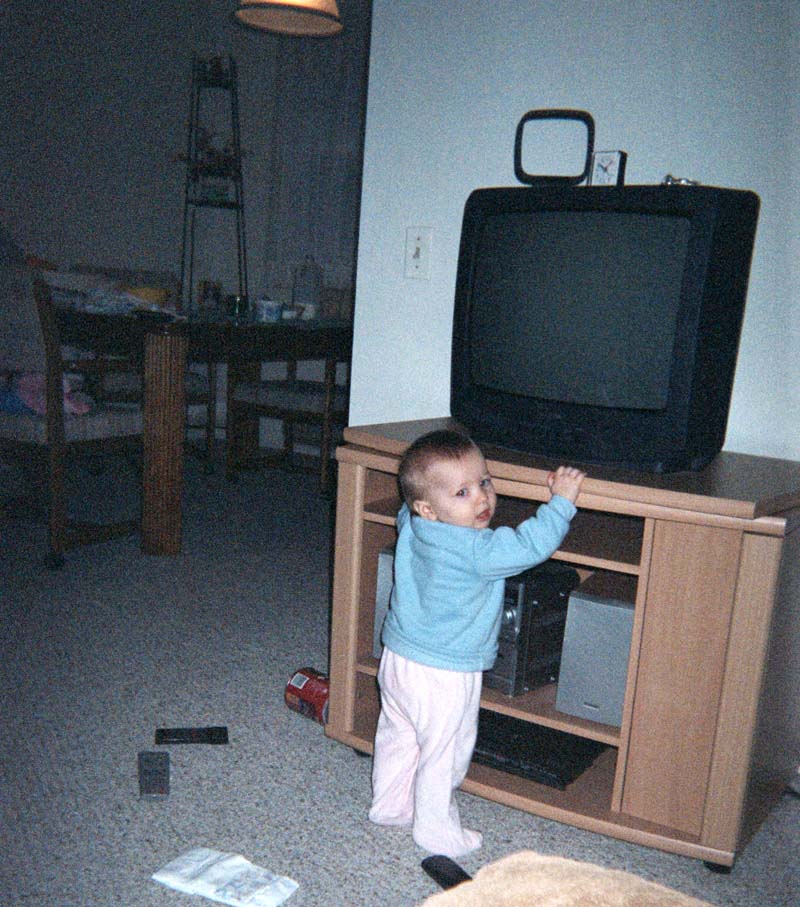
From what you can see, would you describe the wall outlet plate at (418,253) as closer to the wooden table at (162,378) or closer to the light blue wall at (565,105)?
the light blue wall at (565,105)

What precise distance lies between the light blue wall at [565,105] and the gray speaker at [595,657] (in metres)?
0.56

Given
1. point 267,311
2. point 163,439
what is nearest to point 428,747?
point 163,439

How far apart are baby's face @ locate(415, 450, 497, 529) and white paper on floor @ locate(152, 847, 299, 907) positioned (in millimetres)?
634

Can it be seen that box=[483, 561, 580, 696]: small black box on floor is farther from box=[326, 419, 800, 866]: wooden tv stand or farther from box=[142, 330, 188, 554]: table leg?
box=[142, 330, 188, 554]: table leg

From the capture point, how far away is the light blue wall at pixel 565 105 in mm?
1833

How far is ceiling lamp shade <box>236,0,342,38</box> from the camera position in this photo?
139 inches

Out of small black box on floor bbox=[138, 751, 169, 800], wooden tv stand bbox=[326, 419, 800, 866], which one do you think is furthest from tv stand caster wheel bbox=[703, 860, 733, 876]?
small black box on floor bbox=[138, 751, 169, 800]

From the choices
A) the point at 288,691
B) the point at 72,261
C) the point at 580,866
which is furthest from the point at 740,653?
the point at 72,261

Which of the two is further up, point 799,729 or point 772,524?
point 772,524

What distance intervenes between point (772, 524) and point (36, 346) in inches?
90.3

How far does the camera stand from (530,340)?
1751 mm

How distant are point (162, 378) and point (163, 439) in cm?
21

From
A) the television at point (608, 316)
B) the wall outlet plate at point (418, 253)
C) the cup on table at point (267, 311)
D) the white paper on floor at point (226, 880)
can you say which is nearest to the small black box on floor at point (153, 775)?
the white paper on floor at point (226, 880)

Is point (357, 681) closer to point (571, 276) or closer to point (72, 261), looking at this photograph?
point (571, 276)
